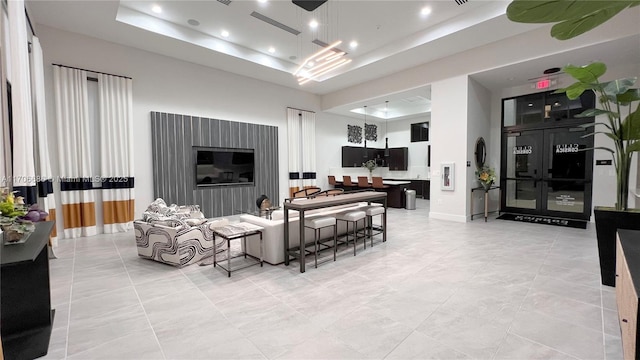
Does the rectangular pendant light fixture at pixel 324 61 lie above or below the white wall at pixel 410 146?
above

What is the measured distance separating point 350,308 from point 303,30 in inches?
211

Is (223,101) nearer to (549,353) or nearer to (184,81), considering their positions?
(184,81)

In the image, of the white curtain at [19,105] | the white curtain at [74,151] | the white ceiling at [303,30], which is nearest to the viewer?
the white curtain at [19,105]

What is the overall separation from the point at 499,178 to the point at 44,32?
10518 millimetres

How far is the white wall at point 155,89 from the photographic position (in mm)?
5082

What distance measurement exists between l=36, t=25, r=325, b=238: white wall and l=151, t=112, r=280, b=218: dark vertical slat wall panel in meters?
0.20

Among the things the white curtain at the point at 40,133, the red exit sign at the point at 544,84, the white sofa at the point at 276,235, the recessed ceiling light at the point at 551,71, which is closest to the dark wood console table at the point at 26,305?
the white sofa at the point at 276,235

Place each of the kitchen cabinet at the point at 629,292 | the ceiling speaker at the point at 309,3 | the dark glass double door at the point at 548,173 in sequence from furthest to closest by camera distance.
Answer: the dark glass double door at the point at 548,173 → the ceiling speaker at the point at 309,3 → the kitchen cabinet at the point at 629,292

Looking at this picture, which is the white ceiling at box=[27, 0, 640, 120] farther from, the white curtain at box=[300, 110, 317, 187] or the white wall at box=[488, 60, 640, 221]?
the white curtain at box=[300, 110, 317, 187]

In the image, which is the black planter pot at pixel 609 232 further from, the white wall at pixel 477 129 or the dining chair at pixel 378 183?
the dining chair at pixel 378 183

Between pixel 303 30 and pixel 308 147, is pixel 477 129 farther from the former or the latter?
pixel 308 147

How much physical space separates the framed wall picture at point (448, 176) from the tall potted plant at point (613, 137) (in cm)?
344

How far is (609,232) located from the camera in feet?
9.54

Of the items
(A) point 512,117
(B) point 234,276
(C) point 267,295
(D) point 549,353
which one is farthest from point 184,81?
(A) point 512,117
